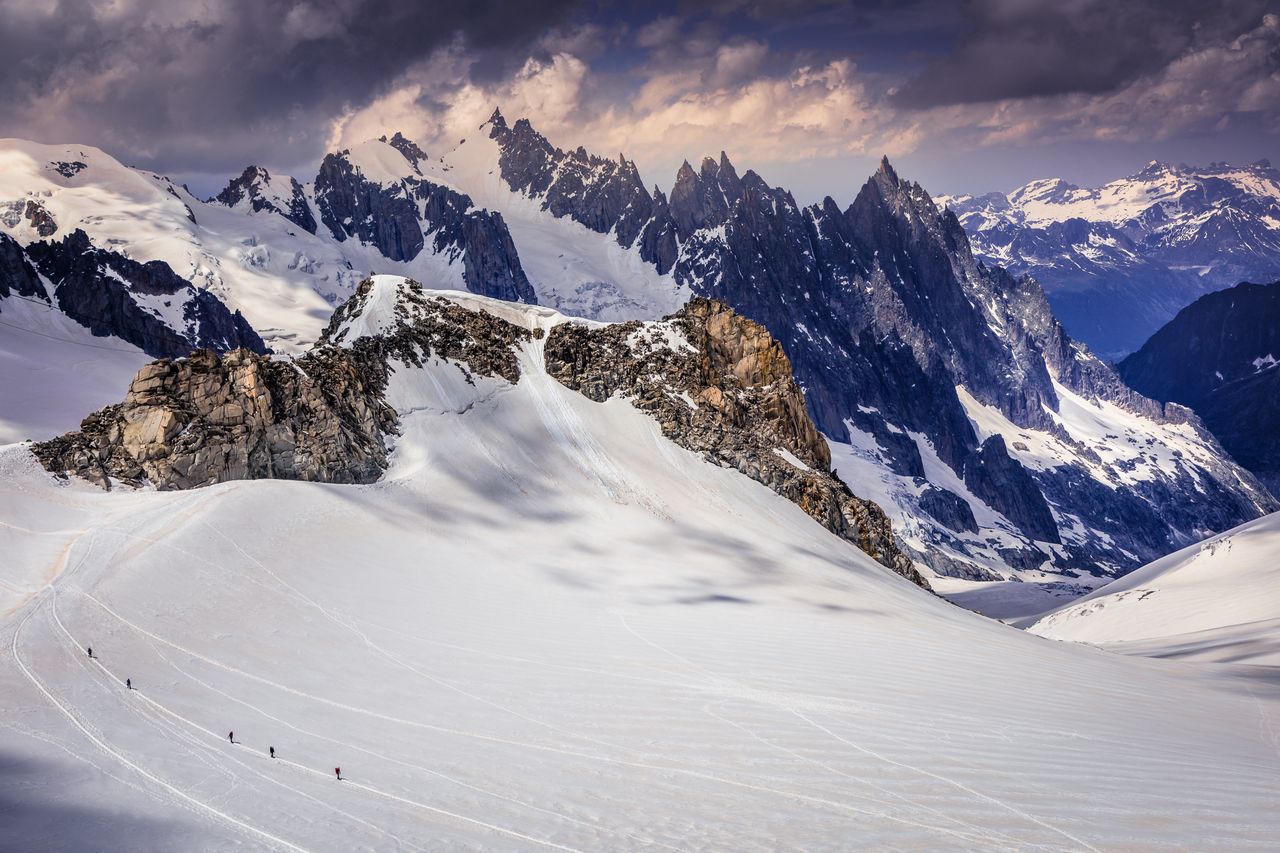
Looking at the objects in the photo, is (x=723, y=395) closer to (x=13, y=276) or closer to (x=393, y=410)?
(x=393, y=410)

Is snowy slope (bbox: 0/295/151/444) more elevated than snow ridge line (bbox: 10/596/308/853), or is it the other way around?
snowy slope (bbox: 0/295/151/444)

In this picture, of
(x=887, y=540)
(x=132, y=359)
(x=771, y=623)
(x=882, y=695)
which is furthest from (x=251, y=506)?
(x=132, y=359)

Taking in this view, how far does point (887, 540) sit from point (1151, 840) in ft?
198

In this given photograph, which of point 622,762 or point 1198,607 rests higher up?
point 622,762

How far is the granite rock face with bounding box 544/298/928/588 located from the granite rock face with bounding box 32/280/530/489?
1756 centimetres

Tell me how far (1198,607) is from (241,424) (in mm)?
71903

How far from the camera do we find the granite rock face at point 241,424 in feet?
155

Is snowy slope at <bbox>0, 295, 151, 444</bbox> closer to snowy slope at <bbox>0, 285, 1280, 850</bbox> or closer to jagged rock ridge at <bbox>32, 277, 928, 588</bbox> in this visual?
jagged rock ridge at <bbox>32, 277, 928, 588</bbox>

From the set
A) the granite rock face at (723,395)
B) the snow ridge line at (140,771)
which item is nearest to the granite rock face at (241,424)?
the granite rock face at (723,395)

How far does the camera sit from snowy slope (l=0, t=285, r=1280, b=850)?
17.0 metres

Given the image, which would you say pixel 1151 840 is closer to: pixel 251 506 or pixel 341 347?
pixel 251 506

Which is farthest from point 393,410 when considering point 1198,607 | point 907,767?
point 1198,607

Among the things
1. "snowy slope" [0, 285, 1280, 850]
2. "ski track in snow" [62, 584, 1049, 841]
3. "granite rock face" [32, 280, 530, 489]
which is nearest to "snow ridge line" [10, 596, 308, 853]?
"snowy slope" [0, 285, 1280, 850]

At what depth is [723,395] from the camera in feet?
250
